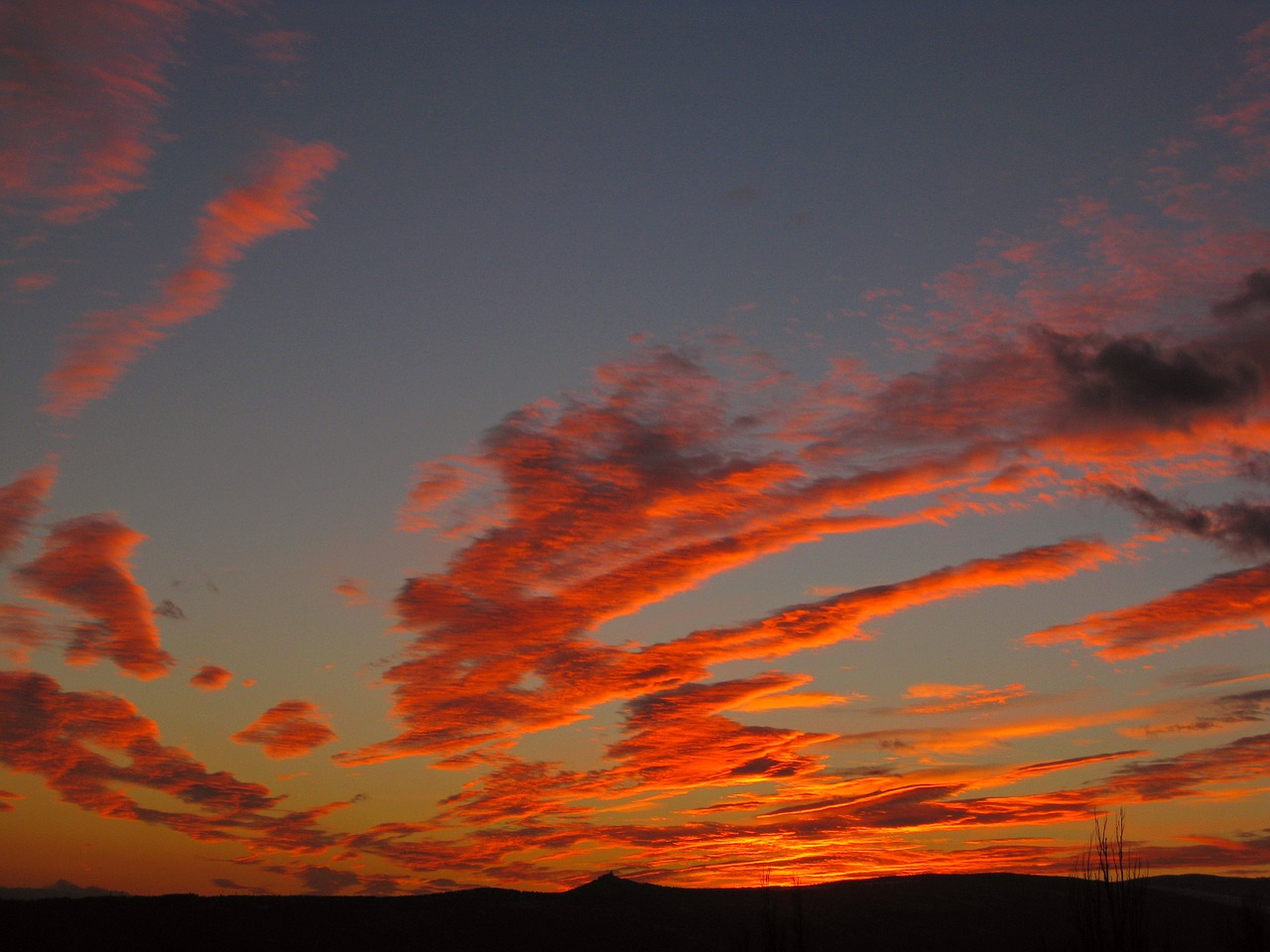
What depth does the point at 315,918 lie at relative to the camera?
286 feet

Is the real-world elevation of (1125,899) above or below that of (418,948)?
above

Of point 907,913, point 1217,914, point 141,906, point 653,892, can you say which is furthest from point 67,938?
point 1217,914

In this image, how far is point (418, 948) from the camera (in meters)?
84.0

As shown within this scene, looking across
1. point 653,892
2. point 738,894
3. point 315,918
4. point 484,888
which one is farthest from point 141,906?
point 738,894

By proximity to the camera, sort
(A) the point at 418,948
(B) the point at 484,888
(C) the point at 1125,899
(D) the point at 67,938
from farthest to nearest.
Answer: (B) the point at 484,888 < (A) the point at 418,948 < (D) the point at 67,938 < (C) the point at 1125,899

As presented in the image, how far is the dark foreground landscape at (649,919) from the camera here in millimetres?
78625

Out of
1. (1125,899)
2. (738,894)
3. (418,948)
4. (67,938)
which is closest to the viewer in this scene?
(1125,899)

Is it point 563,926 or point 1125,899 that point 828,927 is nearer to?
point 563,926

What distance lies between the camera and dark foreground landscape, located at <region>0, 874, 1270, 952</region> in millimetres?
78625

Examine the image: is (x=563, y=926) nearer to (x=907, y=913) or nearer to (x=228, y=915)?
(x=228, y=915)

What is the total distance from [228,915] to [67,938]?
11585mm

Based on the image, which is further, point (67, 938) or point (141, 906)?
point (141, 906)

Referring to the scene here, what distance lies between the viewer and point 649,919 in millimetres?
101188

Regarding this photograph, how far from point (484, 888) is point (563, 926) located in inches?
484
